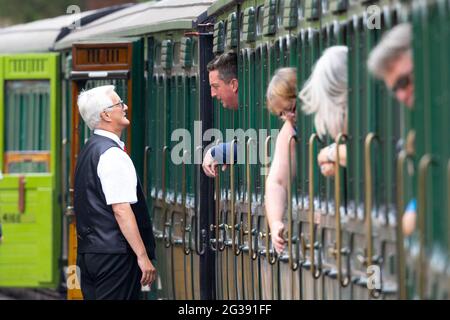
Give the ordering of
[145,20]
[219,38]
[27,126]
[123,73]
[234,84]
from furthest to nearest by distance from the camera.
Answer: [27,126] < [145,20] < [123,73] < [219,38] < [234,84]

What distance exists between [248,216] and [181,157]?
8.88ft

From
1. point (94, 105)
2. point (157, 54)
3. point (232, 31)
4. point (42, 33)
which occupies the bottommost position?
point (94, 105)

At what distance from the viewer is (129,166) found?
29.9ft

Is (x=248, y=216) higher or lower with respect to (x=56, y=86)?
lower

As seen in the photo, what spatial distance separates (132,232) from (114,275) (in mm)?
311

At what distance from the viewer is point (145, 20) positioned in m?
14.4

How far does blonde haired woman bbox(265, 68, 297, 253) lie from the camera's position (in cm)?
816

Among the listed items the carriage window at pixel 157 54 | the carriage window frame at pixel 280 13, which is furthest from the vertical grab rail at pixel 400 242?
the carriage window at pixel 157 54

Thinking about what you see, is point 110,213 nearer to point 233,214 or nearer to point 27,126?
point 233,214

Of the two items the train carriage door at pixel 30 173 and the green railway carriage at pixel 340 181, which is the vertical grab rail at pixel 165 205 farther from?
the train carriage door at pixel 30 173

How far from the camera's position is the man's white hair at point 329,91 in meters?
6.99

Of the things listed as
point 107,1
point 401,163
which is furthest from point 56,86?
point 107,1

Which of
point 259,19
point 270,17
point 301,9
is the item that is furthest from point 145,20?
point 301,9
